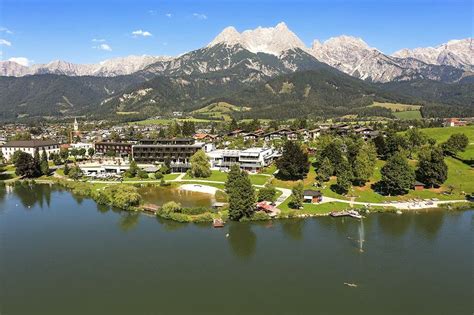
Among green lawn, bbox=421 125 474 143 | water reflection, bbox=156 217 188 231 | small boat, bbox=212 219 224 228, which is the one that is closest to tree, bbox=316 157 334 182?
small boat, bbox=212 219 224 228

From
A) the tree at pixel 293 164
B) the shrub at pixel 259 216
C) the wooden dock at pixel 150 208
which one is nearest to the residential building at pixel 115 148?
the wooden dock at pixel 150 208

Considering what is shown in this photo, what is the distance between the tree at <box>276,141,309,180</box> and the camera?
67250 mm

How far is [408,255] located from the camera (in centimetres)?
4031

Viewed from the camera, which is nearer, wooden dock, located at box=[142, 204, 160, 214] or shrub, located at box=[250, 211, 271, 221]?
shrub, located at box=[250, 211, 271, 221]

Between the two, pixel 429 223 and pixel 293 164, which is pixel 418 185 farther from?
pixel 293 164

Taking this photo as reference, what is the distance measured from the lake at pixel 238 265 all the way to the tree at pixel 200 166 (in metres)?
23.4

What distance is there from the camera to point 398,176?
58.9 m

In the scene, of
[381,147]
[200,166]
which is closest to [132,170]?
[200,166]

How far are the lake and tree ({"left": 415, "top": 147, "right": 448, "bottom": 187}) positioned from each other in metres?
9.98

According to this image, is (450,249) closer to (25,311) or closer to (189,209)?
(189,209)

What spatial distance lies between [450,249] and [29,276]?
134ft

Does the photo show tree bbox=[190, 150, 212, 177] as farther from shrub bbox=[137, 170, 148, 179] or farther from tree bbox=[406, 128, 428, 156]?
tree bbox=[406, 128, 428, 156]

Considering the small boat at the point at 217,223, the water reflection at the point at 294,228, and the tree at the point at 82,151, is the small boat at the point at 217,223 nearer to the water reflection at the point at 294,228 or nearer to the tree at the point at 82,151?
the water reflection at the point at 294,228

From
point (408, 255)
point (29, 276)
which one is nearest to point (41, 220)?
point (29, 276)
